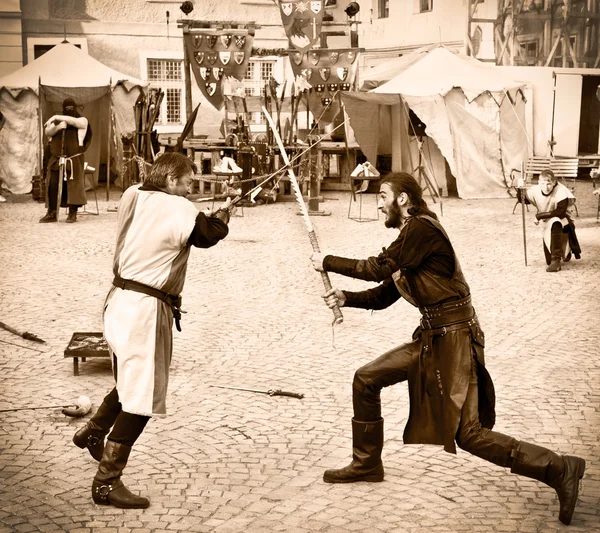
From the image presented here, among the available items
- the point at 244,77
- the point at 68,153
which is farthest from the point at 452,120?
the point at 68,153

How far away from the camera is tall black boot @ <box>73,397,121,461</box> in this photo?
5078mm

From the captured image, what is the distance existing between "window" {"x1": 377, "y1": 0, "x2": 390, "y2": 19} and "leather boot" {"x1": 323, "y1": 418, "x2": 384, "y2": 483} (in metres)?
25.1

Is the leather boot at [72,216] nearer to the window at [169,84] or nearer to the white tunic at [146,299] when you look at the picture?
the window at [169,84]

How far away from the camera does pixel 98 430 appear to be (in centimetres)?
516

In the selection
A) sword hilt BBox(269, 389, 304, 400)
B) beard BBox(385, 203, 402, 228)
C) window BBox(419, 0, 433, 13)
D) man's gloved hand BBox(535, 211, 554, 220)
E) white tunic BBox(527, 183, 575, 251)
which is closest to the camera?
beard BBox(385, 203, 402, 228)

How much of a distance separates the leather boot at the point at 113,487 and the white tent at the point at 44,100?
1457cm

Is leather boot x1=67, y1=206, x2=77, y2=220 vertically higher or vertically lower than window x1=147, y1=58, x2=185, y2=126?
lower

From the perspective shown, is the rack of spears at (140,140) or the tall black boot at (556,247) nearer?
the tall black boot at (556,247)

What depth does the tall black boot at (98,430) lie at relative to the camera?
16.7ft

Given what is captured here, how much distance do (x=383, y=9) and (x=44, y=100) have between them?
12.9 m

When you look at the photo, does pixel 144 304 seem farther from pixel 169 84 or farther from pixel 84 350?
pixel 169 84

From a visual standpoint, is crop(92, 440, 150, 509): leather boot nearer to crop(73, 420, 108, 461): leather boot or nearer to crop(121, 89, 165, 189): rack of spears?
crop(73, 420, 108, 461): leather boot

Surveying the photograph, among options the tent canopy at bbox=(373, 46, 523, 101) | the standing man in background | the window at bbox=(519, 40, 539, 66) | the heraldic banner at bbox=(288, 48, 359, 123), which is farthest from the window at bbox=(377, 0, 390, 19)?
the standing man in background

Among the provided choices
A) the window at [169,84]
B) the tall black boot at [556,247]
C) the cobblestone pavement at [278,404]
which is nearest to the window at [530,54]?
the window at [169,84]
